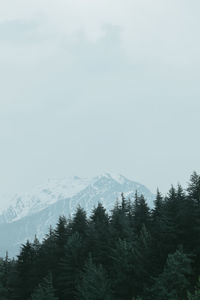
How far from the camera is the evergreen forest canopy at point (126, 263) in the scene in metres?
44.5

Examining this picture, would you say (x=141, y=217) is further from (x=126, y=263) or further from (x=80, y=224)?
(x=126, y=263)

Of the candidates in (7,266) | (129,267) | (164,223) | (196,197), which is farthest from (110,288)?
(7,266)

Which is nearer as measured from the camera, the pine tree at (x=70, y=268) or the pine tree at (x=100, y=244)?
the pine tree at (x=70, y=268)

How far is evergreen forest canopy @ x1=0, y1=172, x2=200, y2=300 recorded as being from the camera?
44469 mm

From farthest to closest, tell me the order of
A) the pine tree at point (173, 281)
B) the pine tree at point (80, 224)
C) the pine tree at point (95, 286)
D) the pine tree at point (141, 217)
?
the pine tree at point (80, 224) < the pine tree at point (141, 217) < the pine tree at point (95, 286) < the pine tree at point (173, 281)

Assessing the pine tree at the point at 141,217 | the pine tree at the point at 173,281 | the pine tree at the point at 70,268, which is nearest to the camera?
the pine tree at the point at 173,281

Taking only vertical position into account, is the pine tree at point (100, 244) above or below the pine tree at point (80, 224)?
below

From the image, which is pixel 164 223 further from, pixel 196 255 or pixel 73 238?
pixel 73 238

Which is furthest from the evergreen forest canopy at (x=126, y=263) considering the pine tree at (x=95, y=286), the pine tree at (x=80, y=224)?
the pine tree at (x=80, y=224)

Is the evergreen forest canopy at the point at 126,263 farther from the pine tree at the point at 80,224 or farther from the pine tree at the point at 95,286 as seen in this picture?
the pine tree at the point at 80,224

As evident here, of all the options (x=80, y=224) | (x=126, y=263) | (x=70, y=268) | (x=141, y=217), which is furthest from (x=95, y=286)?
(x=80, y=224)

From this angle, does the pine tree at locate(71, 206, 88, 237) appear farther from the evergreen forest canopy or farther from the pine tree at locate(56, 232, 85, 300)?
the pine tree at locate(56, 232, 85, 300)

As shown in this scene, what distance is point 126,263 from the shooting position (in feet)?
167

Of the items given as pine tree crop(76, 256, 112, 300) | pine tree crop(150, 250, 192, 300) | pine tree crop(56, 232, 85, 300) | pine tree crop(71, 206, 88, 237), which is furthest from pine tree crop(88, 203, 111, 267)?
pine tree crop(150, 250, 192, 300)
